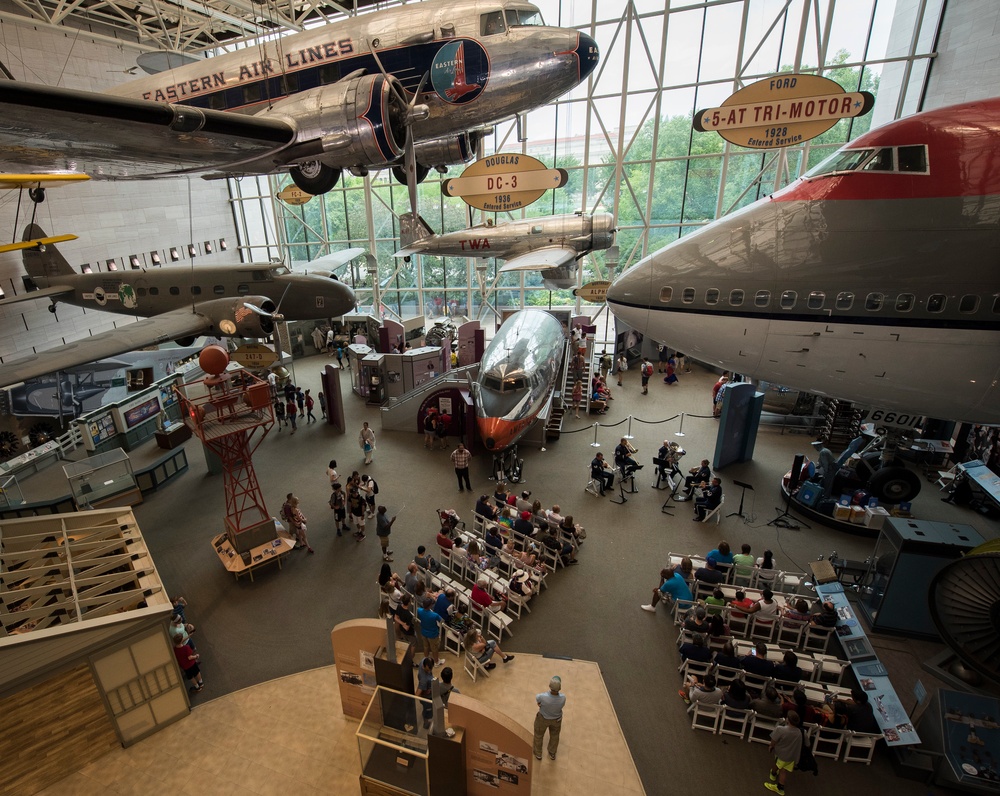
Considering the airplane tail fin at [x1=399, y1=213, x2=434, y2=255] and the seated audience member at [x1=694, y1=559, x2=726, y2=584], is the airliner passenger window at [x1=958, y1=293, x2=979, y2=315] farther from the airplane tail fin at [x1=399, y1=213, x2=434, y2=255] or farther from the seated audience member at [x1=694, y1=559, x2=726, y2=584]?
the airplane tail fin at [x1=399, y1=213, x2=434, y2=255]

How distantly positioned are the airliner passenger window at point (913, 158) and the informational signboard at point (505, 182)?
24.1 feet

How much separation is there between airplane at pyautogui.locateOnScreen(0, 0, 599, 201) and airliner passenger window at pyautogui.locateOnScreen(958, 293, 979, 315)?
778cm

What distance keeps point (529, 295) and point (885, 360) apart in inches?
850

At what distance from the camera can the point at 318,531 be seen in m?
11.2

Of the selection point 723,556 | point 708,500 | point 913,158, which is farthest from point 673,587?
point 913,158

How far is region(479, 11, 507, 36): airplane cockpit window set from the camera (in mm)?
10047

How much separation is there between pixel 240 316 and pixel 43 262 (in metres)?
9.53

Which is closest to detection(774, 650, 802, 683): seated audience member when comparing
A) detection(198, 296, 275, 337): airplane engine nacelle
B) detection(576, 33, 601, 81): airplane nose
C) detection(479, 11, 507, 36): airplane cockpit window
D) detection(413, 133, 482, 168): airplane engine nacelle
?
detection(576, 33, 601, 81): airplane nose

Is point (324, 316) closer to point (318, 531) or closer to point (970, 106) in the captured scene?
point (318, 531)

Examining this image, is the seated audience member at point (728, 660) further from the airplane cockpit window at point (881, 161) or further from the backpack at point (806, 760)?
the airplane cockpit window at point (881, 161)

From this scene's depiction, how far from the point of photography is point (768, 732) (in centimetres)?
668

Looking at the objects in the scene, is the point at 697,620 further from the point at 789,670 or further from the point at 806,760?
the point at 806,760

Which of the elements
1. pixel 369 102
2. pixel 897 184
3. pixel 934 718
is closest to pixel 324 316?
pixel 369 102

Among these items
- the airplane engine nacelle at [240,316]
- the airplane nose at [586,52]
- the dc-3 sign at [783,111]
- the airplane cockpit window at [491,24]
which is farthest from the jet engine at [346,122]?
the airplane engine nacelle at [240,316]
